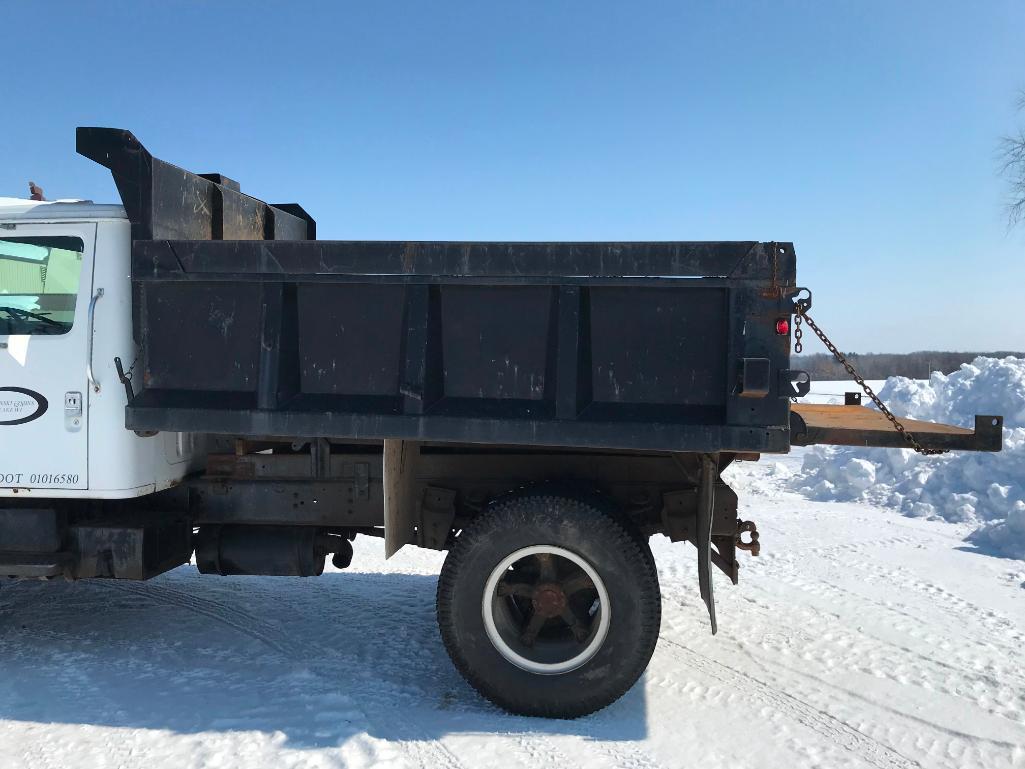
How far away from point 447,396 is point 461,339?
1.03ft

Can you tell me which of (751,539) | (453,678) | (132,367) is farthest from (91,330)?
(751,539)

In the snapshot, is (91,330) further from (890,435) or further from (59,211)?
(890,435)

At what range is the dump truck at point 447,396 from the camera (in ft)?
11.6

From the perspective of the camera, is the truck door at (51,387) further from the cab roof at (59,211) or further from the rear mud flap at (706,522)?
the rear mud flap at (706,522)

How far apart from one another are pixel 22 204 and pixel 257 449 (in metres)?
1.97

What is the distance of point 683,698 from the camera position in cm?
395

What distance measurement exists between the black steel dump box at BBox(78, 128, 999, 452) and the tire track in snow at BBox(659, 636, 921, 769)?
57.4 inches

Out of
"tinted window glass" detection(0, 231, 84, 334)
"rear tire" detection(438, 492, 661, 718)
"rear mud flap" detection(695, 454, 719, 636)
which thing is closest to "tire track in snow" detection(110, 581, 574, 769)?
"rear tire" detection(438, 492, 661, 718)

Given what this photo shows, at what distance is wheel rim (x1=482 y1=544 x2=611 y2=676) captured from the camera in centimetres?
373

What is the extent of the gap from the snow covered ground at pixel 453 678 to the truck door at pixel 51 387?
1.27 meters

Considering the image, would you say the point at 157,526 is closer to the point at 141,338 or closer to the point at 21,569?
the point at 21,569

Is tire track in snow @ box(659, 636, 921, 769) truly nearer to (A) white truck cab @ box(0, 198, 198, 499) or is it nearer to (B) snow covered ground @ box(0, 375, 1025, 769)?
(B) snow covered ground @ box(0, 375, 1025, 769)

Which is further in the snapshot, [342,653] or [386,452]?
[342,653]

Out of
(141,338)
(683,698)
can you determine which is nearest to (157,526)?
(141,338)
